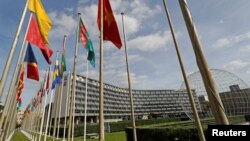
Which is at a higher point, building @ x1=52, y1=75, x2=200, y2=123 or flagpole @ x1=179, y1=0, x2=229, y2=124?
building @ x1=52, y1=75, x2=200, y2=123

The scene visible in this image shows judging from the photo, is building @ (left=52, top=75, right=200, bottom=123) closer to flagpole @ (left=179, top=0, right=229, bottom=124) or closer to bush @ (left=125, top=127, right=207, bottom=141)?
bush @ (left=125, top=127, right=207, bottom=141)

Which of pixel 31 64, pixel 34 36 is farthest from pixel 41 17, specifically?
pixel 31 64

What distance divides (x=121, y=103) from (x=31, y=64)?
4646 inches

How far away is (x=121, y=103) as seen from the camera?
130250 millimetres

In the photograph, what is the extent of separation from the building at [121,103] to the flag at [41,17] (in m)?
62.2

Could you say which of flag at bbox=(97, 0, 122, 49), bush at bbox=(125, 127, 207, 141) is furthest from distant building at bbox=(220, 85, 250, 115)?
flag at bbox=(97, 0, 122, 49)

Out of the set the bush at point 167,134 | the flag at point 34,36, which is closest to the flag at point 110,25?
the flag at point 34,36

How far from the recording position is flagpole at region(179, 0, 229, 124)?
3.65 meters

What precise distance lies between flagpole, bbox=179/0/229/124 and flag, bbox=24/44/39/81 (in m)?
12.0

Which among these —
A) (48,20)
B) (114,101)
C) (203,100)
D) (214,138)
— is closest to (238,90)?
(203,100)

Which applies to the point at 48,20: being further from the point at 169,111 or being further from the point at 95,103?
the point at 169,111

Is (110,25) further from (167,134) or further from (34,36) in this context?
(167,134)

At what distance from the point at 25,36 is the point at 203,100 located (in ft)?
95.7

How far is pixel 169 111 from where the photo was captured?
506ft
